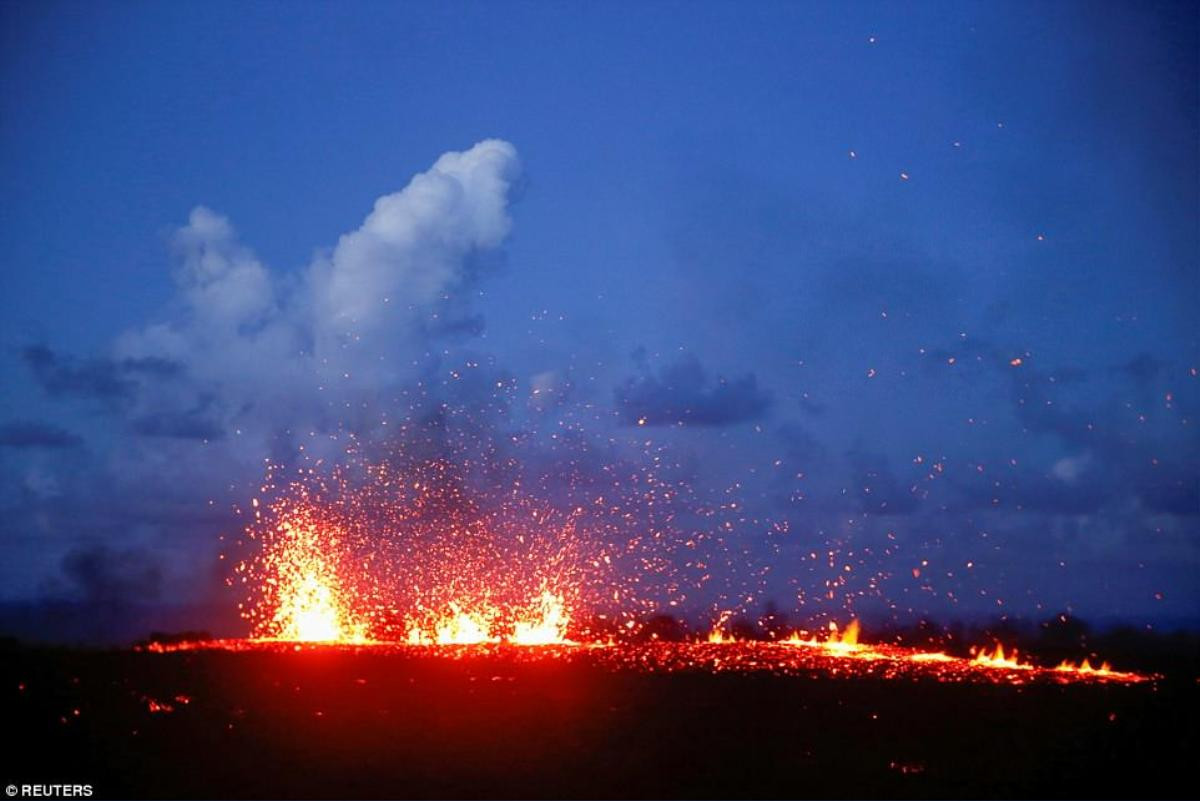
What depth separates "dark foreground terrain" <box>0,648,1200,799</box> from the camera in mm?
24000

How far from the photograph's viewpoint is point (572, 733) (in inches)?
1124

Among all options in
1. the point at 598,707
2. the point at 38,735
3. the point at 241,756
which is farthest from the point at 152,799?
the point at 598,707

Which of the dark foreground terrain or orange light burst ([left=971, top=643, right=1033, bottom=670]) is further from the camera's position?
orange light burst ([left=971, top=643, right=1033, bottom=670])
